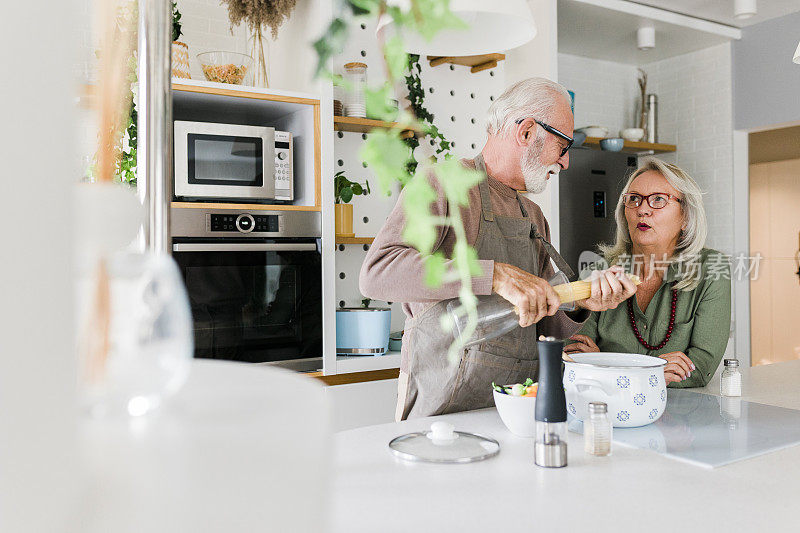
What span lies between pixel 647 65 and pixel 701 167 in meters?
0.86

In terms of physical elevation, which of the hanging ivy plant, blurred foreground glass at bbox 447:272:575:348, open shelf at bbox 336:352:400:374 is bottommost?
open shelf at bbox 336:352:400:374

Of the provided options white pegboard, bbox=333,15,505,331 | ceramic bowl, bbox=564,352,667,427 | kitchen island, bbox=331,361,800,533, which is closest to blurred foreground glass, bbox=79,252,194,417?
kitchen island, bbox=331,361,800,533

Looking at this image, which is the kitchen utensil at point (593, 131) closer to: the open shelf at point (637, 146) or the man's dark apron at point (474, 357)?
the open shelf at point (637, 146)

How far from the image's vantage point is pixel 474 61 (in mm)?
3643

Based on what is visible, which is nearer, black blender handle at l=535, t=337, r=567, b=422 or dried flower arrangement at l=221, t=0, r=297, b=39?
black blender handle at l=535, t=337, r=567, b=422

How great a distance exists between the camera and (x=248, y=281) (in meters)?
2.74

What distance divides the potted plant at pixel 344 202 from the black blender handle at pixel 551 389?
1.97 meters

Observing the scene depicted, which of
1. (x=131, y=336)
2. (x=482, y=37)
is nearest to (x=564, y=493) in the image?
(x=131, y=336)

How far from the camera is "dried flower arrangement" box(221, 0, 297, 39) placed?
9.67 ft

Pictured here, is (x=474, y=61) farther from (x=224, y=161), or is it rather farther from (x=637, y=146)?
(x=224, y=161)

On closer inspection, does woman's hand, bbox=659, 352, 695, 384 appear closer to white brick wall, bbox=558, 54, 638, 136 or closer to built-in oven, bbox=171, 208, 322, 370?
built-in oven, bbox=171, 208, 322, 370

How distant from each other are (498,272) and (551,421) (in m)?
0.59

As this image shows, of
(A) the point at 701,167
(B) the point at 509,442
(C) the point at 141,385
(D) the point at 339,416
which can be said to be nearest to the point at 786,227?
(A) the point at 701,167

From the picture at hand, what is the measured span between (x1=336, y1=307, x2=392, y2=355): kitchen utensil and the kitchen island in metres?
1.73
